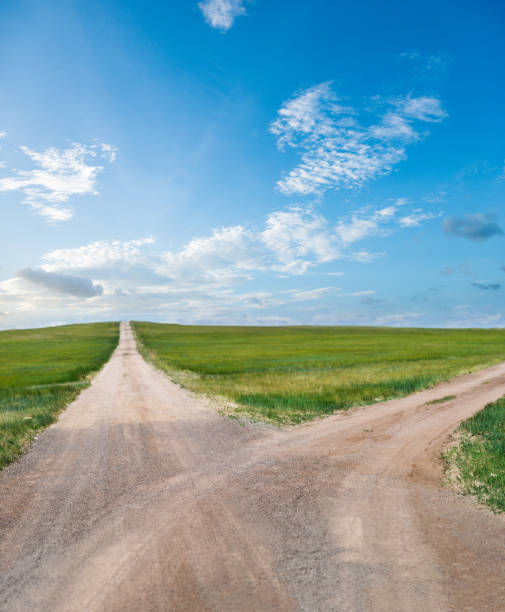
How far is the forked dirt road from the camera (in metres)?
6.15

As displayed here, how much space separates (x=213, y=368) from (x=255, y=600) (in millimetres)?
39269

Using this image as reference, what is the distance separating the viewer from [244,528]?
814 centimetres

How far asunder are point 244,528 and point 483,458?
805 cm

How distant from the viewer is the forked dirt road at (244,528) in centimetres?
615

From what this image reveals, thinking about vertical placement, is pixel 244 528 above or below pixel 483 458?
below

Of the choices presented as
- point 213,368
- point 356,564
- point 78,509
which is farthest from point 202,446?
point 213,368

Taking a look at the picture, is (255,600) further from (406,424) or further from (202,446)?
(406,424)

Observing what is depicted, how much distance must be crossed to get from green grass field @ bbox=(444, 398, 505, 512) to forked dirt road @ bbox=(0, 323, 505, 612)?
2.05 feet

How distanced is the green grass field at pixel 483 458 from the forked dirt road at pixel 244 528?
63 centimetres

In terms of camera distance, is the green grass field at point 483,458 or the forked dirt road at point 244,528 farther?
the green grass field at point 483,458

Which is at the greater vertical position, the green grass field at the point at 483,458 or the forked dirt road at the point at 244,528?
the green grass field at the point at 483,458

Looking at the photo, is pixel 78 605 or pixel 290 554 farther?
pixel 290 554

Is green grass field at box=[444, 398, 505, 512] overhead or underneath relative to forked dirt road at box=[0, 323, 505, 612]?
overhead

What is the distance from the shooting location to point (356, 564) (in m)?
6.86
